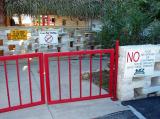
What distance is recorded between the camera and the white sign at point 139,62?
4.71 m

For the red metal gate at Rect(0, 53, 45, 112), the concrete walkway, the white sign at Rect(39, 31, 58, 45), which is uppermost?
the white sign at Rect(39, 31, 58, 45)

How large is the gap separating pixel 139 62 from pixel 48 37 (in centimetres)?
395

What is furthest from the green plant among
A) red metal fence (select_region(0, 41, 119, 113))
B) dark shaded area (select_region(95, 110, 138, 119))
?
dark shaded area (select_region(95, 110, 138, 119))

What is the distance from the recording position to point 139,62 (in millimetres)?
4816

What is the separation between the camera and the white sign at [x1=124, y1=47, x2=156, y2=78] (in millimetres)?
4707

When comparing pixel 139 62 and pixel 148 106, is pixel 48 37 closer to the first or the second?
pixel 139 62

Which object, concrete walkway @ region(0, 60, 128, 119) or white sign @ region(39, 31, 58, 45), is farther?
white sign @ region(39, 31, 58, 45)

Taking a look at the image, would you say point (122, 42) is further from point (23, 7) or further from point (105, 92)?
point (23, 7)

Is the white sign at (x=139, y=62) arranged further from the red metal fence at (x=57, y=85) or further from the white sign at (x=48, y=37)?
the white sign at (x=48, y=37)

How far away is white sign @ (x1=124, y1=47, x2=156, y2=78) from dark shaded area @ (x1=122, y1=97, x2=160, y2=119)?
514 mm

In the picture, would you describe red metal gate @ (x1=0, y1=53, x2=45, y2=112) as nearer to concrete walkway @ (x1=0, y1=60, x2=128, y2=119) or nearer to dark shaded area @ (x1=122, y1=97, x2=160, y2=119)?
concrete walkway @ (x1=0, y1=60, x2=128, y2=119)

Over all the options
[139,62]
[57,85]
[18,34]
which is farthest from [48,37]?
[139,62]

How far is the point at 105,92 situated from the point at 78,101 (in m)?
0.76

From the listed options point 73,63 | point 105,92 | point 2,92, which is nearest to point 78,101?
point 105,92
